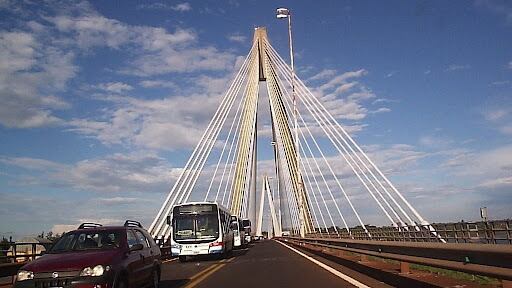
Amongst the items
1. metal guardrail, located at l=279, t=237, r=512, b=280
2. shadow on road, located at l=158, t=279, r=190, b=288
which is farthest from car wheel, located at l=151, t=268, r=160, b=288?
metal guardrail, located at l=279, t=237, r=512, b=280

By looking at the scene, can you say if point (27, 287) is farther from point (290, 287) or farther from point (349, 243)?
point (349, 243)

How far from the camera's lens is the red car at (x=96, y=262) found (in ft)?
29.5

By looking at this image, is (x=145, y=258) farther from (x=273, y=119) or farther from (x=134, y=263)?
(x=273, y=119)

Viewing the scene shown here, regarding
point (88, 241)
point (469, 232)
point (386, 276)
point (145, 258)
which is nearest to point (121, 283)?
point (88, 241)

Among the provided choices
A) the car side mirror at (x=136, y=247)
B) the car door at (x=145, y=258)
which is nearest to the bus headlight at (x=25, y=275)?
the car side mirror at (x=136, y=247)

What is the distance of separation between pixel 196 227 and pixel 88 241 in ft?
64.7

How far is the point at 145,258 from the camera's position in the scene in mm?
11672

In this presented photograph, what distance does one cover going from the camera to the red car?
29.5 feet

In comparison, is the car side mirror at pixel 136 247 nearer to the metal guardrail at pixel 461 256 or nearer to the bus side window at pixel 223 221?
the metal guardrail at pixel 461 256

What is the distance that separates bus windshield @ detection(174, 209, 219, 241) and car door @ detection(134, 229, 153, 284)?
17557 mm

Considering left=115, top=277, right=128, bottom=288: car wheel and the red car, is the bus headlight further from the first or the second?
left=115, top=277, right=128, bottom=288: car wheel

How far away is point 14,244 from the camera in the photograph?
760 inches

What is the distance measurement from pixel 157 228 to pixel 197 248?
4863 millimetres

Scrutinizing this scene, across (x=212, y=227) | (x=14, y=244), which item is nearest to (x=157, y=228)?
(x=212, y=227)
